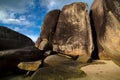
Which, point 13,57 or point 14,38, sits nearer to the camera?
point 13,57

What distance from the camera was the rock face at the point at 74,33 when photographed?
1462cm

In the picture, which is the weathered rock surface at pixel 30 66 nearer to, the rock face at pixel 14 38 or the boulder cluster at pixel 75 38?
the boulder cluster at pixel 75 38

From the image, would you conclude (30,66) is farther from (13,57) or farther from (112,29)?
(112,29)

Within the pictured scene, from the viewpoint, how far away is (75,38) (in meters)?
15.2

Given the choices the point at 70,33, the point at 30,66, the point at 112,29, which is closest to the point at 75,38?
the point at 70,33

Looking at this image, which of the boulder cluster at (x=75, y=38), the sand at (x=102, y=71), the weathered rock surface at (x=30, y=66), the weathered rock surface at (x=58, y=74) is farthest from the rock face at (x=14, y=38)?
the sand at (x=102, y=71)

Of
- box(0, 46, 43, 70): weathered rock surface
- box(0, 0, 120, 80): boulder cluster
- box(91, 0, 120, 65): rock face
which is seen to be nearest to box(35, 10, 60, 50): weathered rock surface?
box(0, 0, 120, 80): boulder cluster

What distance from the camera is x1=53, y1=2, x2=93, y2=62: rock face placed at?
14625mm

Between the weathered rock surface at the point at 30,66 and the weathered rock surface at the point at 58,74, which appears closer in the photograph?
the weathered rock surface at the point at 58,74

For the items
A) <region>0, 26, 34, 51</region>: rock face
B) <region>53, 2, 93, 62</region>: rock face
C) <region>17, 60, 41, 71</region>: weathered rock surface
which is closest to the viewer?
<region>17, 60, 41, 71</region>: weathered rock surface

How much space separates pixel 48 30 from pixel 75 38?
3.43 m

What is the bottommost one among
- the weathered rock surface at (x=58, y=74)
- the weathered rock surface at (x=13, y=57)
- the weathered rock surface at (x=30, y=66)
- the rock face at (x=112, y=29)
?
the weathered rock surface at (x=58, y=74)

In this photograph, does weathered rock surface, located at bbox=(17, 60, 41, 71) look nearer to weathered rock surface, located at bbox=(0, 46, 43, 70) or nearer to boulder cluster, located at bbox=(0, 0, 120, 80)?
boulder cluster, located at bbox=(0, 0, 120, 80)

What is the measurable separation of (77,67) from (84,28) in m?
4.23
